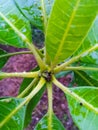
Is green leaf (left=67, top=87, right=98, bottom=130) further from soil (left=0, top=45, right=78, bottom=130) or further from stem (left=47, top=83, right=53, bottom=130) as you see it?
soil (left=0, top=45, right=78, bottom=130)

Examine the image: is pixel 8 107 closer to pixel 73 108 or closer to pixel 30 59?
pixel 73 108

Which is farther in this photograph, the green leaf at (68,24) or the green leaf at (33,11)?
the green leaf at (33,11)

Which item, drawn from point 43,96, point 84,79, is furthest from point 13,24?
point 43,96

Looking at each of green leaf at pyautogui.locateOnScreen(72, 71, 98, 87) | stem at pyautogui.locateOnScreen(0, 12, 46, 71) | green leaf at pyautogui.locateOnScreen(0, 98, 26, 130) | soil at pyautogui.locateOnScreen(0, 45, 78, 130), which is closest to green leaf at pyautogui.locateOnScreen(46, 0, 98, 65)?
stem at pyautogui.locateOnScreen(0, 12, 46, 71)

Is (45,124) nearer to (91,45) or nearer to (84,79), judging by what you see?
(91,45)

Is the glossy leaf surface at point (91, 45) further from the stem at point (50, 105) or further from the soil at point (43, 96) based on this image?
the soil at point (43, 96)

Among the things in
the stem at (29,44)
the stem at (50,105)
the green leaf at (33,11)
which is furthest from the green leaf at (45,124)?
the green leaf at (33,11)
